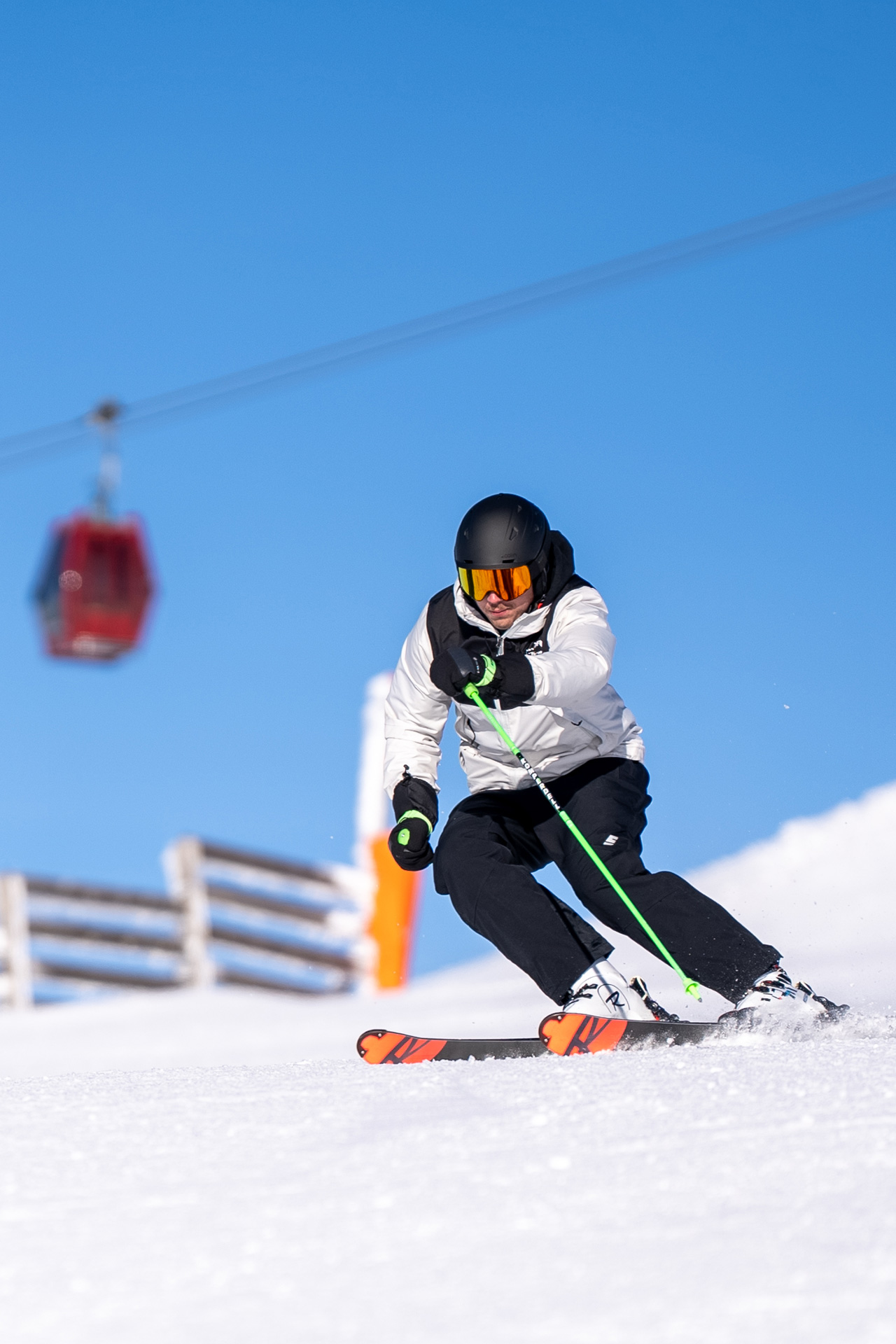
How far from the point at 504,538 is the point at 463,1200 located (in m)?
2.08

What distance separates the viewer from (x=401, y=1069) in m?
3.08

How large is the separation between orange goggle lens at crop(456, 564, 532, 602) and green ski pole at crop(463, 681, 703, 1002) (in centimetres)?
28

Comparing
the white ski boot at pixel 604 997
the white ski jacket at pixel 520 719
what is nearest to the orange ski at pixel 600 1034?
the white ski boot at pixel 604 997

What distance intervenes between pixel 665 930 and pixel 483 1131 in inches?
56.7

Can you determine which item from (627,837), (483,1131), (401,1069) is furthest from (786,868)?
(483,1131)

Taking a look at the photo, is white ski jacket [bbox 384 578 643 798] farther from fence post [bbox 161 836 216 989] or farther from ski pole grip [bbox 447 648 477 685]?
fence post [bbox 161 836 216 989]

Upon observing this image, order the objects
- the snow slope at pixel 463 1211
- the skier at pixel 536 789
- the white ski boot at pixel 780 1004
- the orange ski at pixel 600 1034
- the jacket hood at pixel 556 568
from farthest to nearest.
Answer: the jacket hood at pixel 556 568 → the skier at pixel 536 789 → the white ski boot at pixel 780 1004 → the orange ski at pixel 600 1034 → the snow slope at pixel 463 1211

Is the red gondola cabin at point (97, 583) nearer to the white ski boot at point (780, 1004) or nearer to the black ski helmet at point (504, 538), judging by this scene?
the black ski helmet at point (504, 538)

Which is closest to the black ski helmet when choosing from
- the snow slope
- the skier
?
the skier

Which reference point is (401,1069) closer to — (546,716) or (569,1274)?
(546,716)

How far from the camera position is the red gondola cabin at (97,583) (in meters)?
13.2

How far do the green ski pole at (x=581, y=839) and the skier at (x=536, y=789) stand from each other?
0.02 m

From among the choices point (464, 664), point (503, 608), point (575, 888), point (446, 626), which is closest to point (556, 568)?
point (503, 608)

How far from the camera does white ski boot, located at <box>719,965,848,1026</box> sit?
3479mm
